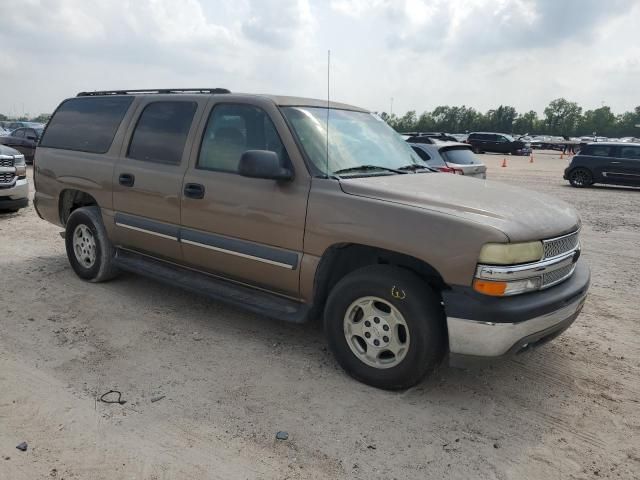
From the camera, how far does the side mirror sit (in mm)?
3562

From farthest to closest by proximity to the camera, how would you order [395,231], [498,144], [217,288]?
→ [498,144], [217,288], [395,231]

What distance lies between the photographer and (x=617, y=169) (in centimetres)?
1664

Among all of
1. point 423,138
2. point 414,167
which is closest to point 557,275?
point 414,167

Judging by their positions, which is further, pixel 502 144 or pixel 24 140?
pixel 502 144

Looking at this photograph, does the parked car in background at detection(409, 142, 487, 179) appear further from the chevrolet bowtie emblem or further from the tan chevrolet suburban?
the chevrolet bowtie emblem

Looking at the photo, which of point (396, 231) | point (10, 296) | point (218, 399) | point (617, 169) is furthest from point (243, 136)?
point (617, 169)

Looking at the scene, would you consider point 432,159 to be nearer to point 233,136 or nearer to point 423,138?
point 423,138

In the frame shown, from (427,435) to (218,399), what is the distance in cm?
131

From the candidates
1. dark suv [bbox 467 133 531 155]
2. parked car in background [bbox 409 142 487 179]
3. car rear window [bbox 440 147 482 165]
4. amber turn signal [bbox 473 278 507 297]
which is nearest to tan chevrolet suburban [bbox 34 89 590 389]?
amber turn signal [bbox 473 278 507 297]

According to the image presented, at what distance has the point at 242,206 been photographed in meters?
3.95

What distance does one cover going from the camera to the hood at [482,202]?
10.2 feet

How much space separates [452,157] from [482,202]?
694cm

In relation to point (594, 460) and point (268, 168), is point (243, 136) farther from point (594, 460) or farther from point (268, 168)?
point (594, 460)

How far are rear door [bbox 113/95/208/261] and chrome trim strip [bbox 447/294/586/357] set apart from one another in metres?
2.52
